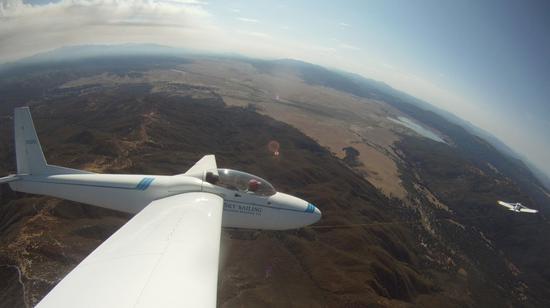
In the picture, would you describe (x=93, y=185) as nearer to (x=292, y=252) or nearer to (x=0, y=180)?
(x=0, y=180)

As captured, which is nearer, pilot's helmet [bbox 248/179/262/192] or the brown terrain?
pilot's helmet [bbox 248/179/262/192]

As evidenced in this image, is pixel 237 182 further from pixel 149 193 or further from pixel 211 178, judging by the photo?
pixel 149 193

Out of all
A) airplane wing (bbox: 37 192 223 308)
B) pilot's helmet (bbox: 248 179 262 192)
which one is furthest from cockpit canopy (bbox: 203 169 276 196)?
airplane wing (bbox: 37 192 223 308)

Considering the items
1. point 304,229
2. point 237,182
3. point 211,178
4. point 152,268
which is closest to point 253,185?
point 237,182

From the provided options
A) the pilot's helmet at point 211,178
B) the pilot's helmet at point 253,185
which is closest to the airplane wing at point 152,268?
the pilot's helmet at point 211,178

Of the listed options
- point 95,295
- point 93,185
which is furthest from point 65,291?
point 93,185

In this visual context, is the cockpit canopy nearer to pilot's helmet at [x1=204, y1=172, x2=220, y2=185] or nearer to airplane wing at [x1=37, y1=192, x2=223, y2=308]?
pilot's helmet at [x1=204, y1=172, x2=220, y2=185]

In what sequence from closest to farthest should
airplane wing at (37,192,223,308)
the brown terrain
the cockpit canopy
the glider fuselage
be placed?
airplane wing at (37,192,223,308), the glider fuselage, the cockpit canopy, the brown terrain
